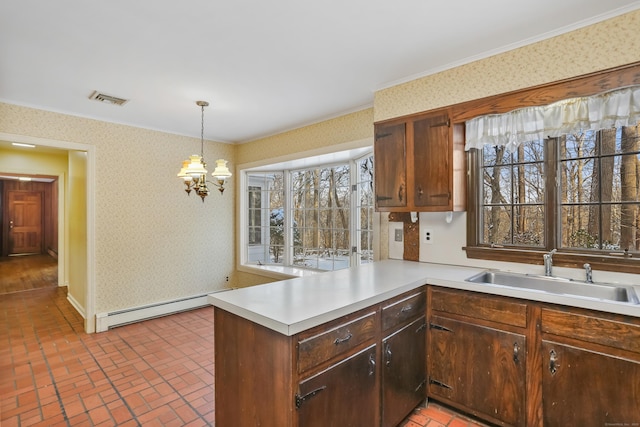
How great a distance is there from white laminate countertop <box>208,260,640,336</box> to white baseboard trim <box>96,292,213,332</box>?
2.28 meters

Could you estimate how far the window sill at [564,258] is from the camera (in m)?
1.92

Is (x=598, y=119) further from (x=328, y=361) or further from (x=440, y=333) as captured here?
(x=328, y=361)

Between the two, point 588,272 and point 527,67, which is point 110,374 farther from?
point 527,67

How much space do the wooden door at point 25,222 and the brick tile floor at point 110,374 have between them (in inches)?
267

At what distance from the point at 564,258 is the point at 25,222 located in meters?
12.7

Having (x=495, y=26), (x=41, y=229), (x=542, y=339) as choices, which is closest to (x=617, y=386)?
(x=542, y=339)

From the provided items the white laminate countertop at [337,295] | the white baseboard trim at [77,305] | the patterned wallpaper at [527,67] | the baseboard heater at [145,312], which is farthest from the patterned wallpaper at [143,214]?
the patterned wallpaper at [527,67]

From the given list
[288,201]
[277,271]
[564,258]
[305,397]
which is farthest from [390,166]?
[277,271]

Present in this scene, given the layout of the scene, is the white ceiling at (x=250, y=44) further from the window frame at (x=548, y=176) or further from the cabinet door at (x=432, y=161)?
the cabinet door at (x=432, y=161)

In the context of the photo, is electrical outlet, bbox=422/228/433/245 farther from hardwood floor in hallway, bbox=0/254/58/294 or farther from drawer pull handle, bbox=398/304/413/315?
hardwood floor in hallway, bbox=0/254/58/294

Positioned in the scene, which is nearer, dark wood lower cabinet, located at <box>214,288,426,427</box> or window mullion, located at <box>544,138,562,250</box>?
dark wood lower cabinet, located at <box>214,288,426,427</box>

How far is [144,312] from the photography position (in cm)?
406

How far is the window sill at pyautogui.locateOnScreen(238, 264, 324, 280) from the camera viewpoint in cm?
426

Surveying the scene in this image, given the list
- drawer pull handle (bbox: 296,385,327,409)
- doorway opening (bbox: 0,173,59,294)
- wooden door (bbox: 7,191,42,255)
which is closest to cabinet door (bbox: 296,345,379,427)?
drawer pull handle (bbox: 296,385,327,409)
